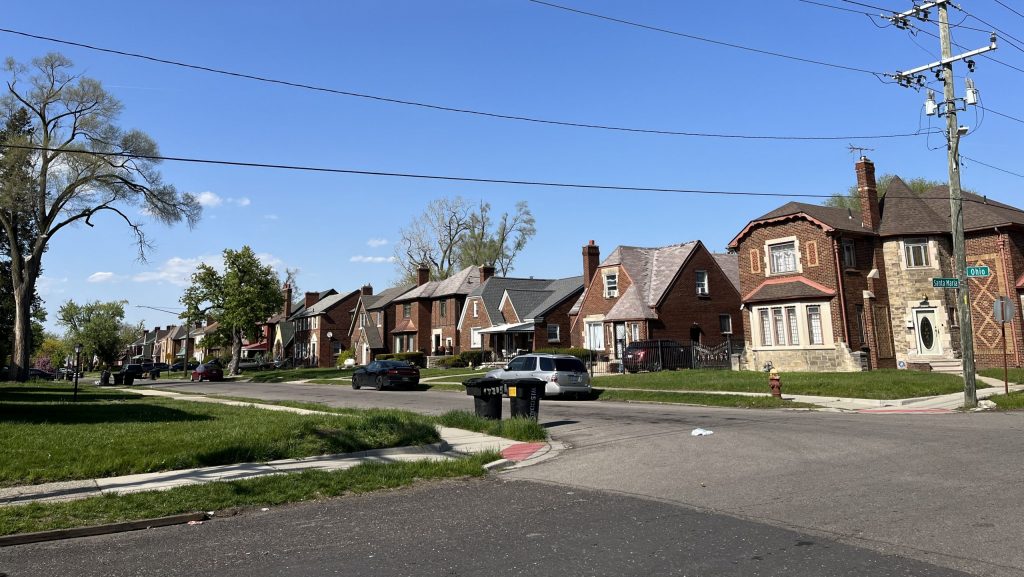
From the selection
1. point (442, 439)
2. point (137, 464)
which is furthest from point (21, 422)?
point (442, 439)

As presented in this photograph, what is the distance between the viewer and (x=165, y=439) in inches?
459

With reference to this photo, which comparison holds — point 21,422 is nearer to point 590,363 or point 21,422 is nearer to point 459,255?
point 590,363

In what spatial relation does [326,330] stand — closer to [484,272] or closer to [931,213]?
[484,272]

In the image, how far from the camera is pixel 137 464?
10102mm

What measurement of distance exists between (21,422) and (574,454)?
1183cm

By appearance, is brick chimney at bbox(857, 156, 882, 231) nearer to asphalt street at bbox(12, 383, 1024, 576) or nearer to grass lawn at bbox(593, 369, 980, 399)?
grass lawn at bbox(593, 369, 980, 399)

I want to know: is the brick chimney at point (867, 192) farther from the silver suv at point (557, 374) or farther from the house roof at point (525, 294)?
the house roof at point (525, 294)

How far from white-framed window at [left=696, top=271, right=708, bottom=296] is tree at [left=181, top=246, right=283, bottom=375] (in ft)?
134

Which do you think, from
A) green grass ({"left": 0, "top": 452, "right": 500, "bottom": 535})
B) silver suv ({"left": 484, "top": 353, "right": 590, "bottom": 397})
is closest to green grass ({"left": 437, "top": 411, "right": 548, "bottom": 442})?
green grass ({"left": 0, "top": 452, "right": 500, "bottom": 535})

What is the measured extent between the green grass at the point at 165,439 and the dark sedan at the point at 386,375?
57.4 ft

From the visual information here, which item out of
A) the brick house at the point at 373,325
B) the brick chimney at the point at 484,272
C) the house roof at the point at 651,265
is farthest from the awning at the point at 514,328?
the brick house at the point at 373,325

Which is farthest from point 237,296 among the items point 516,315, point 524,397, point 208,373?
point 524,397

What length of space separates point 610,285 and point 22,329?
116ft

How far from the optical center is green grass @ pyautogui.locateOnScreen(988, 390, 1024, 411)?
57.6 ft
